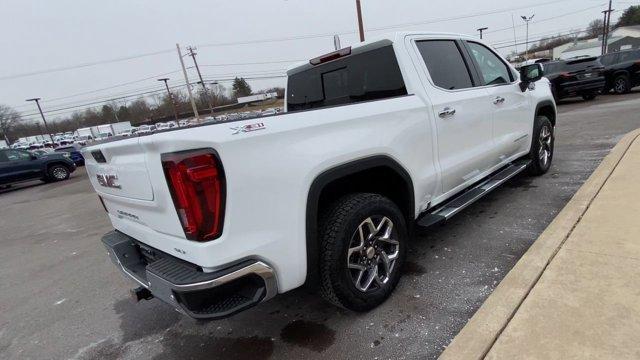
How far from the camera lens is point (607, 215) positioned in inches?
132

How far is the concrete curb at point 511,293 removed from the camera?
6.86 feet

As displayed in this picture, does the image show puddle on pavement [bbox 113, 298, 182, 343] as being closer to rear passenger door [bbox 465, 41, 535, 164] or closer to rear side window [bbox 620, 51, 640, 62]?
rear passenger door [bbox 465, 41, 535, 164]

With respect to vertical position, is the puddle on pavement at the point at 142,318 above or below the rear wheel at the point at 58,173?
above

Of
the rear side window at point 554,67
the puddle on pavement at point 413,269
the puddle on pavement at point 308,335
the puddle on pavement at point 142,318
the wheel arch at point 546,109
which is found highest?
the wheel arch at point 546,109

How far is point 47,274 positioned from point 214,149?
4.09m

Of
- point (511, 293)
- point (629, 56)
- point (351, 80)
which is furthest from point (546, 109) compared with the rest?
point (629, 56)

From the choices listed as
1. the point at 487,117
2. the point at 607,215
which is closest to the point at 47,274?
the point at 487,117

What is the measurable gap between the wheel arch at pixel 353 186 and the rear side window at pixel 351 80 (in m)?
0.66

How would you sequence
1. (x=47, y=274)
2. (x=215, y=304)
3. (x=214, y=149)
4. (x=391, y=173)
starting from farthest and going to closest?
(x=47, y=274) → (x=391, y=173) → (x=215, y=304) → (x=214, y=149)

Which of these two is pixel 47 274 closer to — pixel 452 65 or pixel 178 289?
pixel 178 289

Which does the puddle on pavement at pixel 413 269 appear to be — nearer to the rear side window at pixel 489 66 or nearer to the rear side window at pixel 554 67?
the rear side window at pixel 489 66

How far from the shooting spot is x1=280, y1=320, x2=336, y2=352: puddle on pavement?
2.49 metres

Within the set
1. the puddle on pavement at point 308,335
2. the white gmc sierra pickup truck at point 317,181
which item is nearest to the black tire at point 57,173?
Result: the white gmc sierra pickup truck at point 317,181

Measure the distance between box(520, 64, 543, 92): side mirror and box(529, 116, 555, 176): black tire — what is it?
0.63 meters
